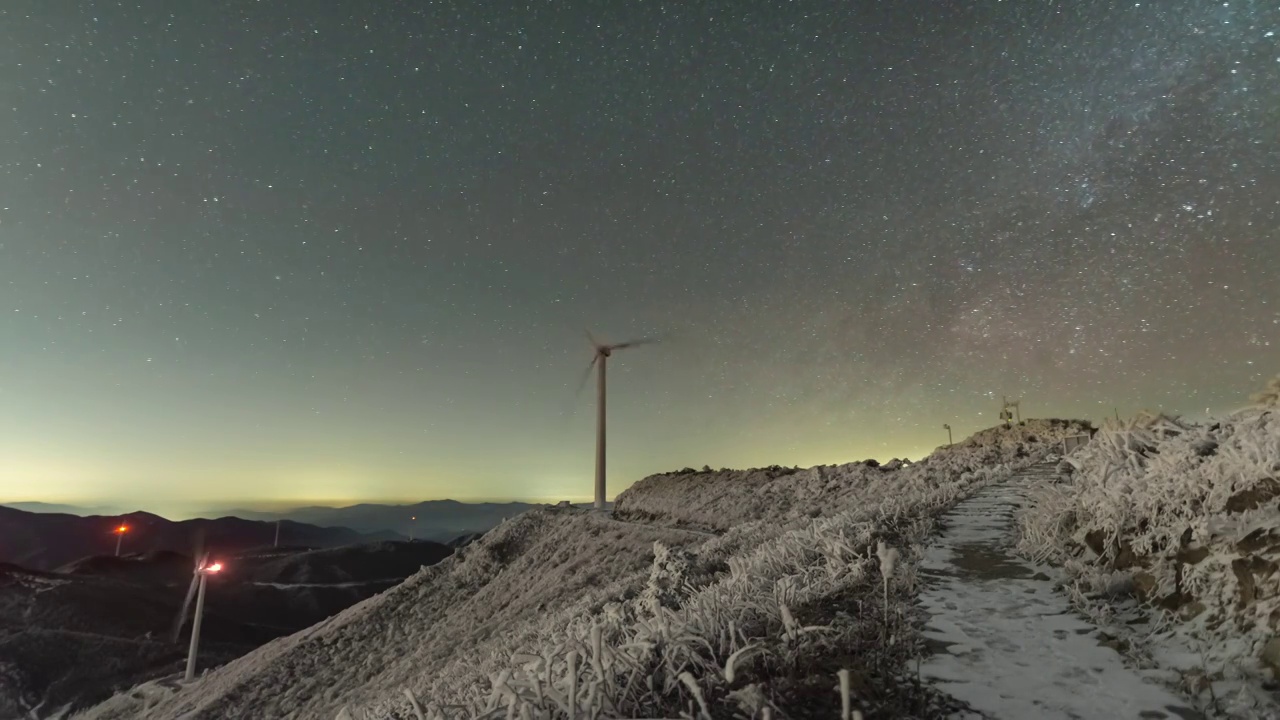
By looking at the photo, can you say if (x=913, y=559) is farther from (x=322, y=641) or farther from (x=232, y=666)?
(x=232, y=666)

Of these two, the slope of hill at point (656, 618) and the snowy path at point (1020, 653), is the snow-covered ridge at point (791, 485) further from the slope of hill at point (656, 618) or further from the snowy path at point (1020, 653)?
the snowy path at point (1020, 653)

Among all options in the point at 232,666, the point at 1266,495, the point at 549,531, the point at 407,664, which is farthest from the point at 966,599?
the point at 232,666

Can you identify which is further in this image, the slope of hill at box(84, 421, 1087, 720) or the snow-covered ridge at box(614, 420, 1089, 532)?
the snow-covered ridge at box(614, 420, 1089, 532)

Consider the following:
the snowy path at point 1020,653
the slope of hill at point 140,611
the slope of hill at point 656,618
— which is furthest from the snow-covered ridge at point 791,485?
the slope of hill at point 140,611

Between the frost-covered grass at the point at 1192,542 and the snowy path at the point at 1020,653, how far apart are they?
0.37m

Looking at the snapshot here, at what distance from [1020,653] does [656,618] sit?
3135mm

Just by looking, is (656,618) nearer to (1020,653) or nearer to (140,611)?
(1020,653)

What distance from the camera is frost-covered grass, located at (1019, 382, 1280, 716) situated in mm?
4535

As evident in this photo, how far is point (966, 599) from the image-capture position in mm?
6656

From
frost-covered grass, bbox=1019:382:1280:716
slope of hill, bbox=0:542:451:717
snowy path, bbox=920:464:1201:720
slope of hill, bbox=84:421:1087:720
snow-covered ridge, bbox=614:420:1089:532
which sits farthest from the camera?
slope of hill, bbox=0:542:451:717

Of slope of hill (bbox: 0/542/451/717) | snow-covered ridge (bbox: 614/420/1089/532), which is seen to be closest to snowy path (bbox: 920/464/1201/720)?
snow-covered ridge (bbox: 614/420/1089/532)

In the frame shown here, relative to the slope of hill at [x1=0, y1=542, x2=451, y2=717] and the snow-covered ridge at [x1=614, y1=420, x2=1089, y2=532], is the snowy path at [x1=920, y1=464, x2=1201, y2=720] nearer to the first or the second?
the snow-covered ridge at [x1=614, y1=420, x2=1089, y2=532]

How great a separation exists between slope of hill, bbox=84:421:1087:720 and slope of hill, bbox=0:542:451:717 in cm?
3243

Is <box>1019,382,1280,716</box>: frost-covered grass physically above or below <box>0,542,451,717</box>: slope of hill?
above
